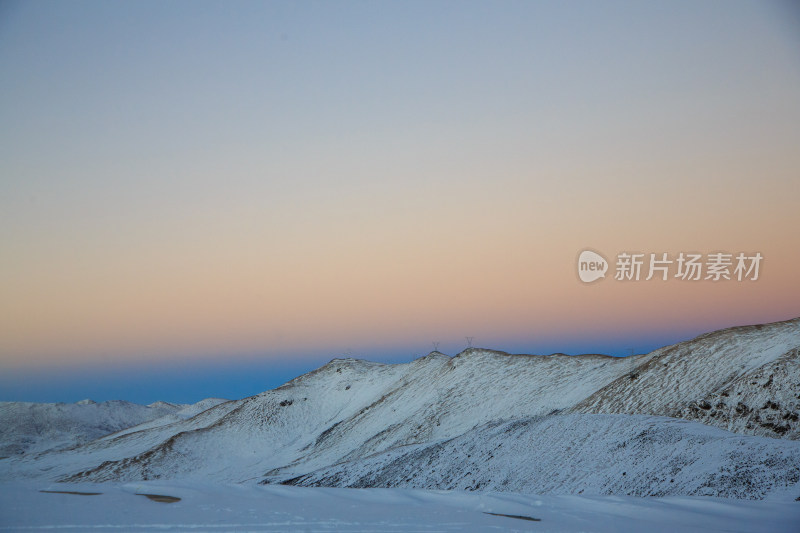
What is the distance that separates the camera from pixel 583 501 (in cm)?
1424

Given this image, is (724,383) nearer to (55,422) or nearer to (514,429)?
(514,429)

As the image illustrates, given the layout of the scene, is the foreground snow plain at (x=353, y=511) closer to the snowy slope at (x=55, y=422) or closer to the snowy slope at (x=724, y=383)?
the snowy slope at (x=724, y=383)

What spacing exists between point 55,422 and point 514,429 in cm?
12982

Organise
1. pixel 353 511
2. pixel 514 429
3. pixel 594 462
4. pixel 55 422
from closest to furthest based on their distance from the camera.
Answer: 1. pixel 353 511
2. pixel 594 462
3. pixel 514 429
4. pixel 55 422

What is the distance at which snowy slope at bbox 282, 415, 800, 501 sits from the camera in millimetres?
24797

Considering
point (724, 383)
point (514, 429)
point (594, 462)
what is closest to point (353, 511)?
point (594, 462)

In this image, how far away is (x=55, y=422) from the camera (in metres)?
137

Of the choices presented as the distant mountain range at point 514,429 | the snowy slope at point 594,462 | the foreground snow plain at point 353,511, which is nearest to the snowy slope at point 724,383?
the distant mountain range at point 514,429

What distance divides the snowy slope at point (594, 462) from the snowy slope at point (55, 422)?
107102 mm

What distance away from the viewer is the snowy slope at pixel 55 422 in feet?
413

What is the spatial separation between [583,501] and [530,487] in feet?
56.9

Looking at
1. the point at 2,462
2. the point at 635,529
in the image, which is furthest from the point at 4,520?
the point at 2,462

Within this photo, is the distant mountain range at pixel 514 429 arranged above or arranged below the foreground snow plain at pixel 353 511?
below

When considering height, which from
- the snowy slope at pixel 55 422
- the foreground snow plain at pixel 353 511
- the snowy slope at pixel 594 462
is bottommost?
the snowy slope at pixel 55 422
